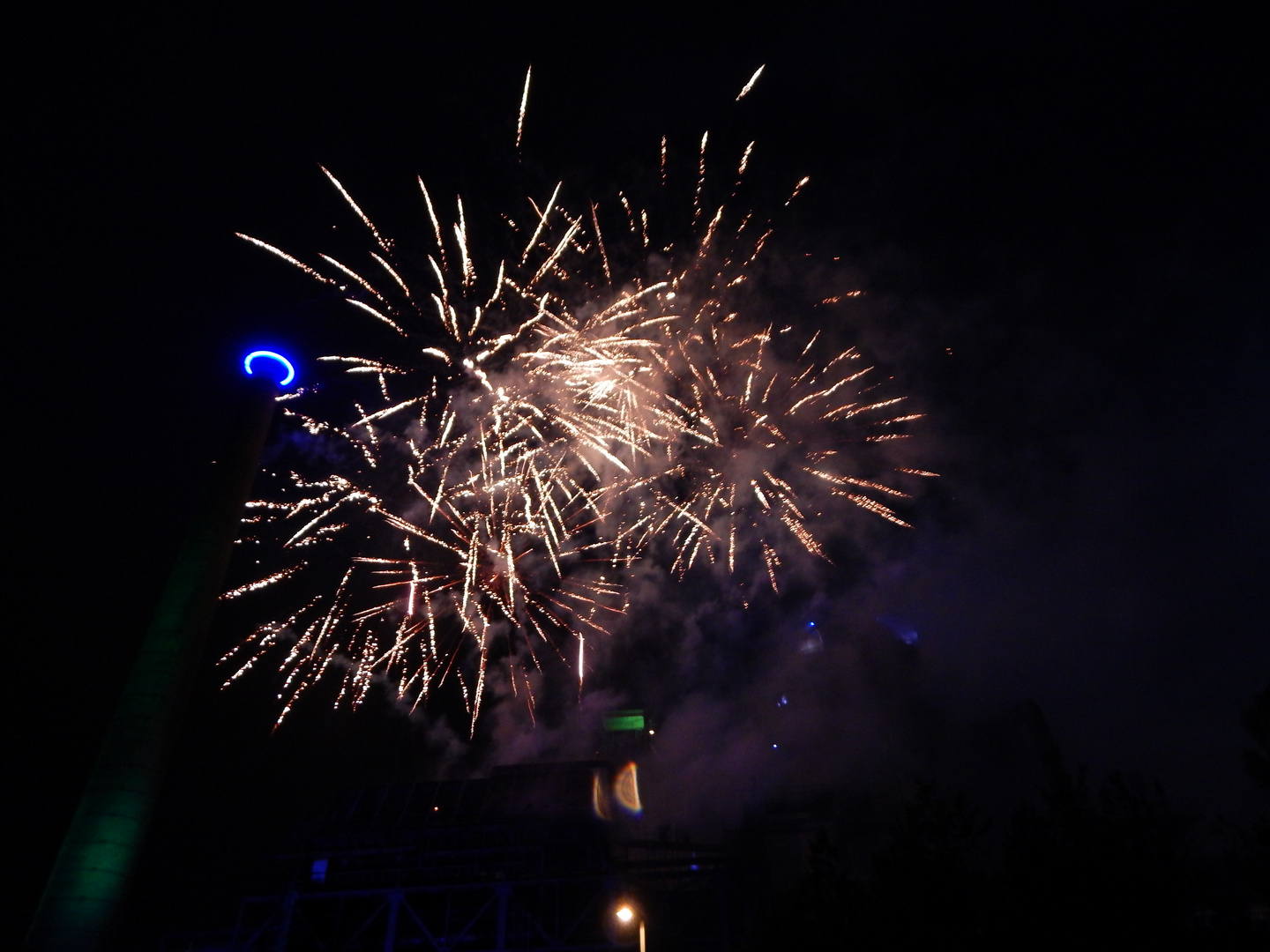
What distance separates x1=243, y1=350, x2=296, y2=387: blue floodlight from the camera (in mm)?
25484

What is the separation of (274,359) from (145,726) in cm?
1251

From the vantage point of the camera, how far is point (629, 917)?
21812 mm

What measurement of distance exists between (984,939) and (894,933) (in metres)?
1.80

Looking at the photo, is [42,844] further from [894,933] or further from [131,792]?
[894,933]

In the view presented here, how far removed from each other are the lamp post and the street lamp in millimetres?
12996

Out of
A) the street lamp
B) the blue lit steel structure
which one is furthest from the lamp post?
the street lamp

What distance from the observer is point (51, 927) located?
1711cm

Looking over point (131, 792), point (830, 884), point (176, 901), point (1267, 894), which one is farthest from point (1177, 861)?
point (176, 901)

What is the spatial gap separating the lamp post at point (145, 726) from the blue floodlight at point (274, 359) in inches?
33.0

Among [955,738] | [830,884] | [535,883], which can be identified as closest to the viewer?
[830,884]

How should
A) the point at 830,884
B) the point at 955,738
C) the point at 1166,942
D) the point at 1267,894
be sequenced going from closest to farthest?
1. the point at 1166,942
2. the point at 1267,894
3. the point at 830,884
4. the point at 955,738

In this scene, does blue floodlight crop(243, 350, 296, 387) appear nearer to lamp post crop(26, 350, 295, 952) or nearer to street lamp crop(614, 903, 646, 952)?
lamp post crop(26, 350, 295, 952)

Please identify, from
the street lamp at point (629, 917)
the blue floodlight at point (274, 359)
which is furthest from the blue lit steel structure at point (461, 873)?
the blue floodlight at point (274, 359)

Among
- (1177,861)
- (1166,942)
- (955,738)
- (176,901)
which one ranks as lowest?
(1166,942)
